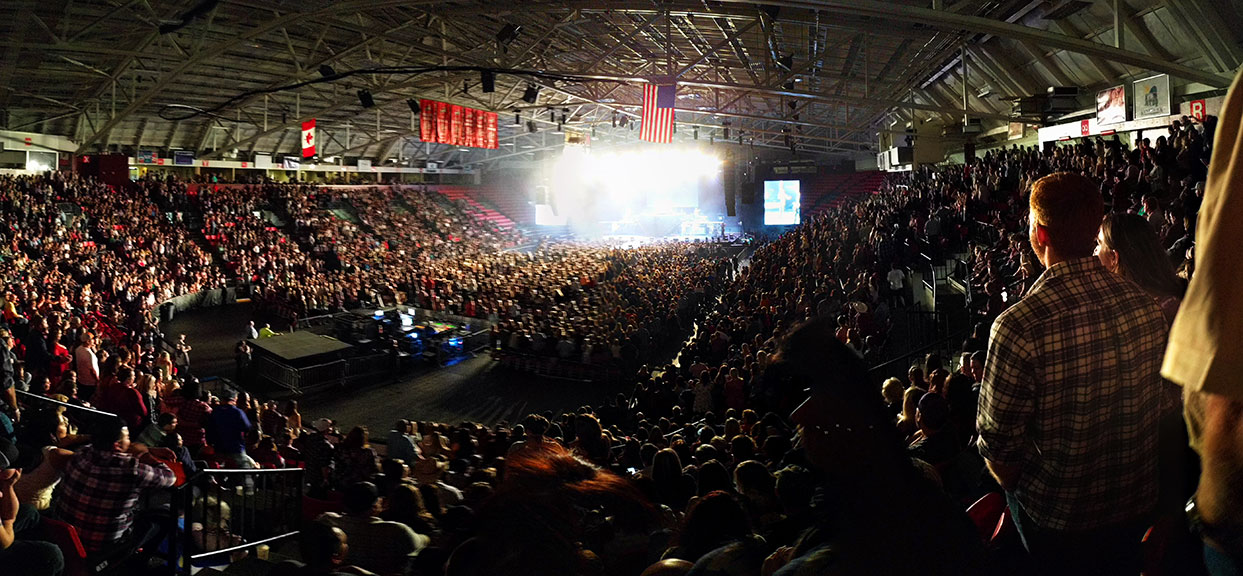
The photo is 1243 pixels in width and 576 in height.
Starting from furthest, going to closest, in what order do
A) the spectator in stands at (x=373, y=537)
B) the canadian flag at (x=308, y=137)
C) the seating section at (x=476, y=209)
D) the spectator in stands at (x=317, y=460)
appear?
the seating section at (x=476, y=209)
the canadian flag at (x=308, y=137)
the spectator in stands at (x=317, y=460)
the spectator in stands at (x=373, y=537)

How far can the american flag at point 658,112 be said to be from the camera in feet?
55.6

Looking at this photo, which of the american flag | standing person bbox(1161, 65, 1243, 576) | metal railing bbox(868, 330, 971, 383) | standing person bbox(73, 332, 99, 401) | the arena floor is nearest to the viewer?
standing person bbox(1161, 65, 1243, 576)

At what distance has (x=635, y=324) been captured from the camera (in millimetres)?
15188

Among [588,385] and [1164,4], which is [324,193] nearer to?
[588,385]

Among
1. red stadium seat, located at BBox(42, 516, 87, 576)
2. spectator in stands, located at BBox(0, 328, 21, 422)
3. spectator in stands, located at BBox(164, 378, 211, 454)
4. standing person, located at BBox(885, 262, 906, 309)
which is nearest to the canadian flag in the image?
spectator in stands, located at BBox(0, 328, 21, 422)

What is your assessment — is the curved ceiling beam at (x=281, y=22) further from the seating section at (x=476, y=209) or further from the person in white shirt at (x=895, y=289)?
the seating section at (x=476, y=209)

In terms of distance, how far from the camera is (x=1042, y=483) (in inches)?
68.1

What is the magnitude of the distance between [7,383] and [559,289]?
13.3 meters

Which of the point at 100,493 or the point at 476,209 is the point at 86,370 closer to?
the point at 100,493

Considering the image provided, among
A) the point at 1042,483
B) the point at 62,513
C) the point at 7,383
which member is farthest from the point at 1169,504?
the point at 7,383

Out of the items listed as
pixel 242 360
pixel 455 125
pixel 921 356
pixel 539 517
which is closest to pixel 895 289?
pixel 921 356

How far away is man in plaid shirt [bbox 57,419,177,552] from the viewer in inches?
150

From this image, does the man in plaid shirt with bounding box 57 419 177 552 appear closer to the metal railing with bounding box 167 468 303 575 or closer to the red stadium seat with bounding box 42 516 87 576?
the red stadium seat with bounding box 42 516 87 576

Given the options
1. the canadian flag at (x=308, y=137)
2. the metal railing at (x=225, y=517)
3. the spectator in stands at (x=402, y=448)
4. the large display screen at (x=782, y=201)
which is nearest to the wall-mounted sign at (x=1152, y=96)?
the spectator in stands at (x=402, y=448)
